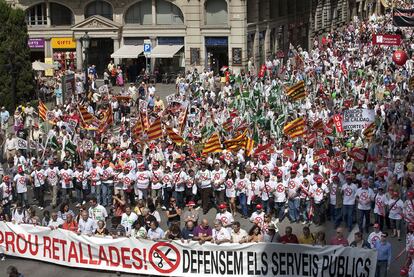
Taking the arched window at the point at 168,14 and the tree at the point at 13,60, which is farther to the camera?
the arched window at the point at 168,14

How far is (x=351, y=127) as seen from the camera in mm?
28016

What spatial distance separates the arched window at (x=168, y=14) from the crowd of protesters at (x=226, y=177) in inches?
686

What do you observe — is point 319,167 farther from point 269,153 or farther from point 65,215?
point 65,215

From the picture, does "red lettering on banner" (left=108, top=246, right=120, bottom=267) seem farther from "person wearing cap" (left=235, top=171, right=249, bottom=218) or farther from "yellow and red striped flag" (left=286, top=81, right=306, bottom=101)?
"yellow and red striped flag" (left=286, top=81, right=306, bottom=101)

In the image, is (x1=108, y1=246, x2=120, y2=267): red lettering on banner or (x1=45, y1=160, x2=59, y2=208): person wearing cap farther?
(x1=45, y1=160, x2=59, y2=208): person wearing cap

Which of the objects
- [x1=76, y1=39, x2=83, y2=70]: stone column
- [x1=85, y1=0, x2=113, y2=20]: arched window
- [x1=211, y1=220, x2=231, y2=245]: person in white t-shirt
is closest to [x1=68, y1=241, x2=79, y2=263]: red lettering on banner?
[x1=211, y1=220, x2=231, y2=245]: person in white t-shirt

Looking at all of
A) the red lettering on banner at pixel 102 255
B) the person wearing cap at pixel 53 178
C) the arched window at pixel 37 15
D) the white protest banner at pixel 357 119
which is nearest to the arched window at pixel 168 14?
the arched window at pixel 37 15

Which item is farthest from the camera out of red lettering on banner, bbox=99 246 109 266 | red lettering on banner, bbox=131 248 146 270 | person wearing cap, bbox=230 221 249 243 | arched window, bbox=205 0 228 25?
arched window, bbox=205 0 228 25

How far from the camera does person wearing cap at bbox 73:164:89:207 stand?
25.6 metres

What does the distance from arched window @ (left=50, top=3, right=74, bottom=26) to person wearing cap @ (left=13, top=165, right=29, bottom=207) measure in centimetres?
3185

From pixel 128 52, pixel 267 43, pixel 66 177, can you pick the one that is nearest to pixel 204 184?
pixel 66 177

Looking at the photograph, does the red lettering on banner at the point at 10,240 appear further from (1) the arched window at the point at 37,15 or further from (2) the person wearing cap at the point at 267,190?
(1) the arched window at the point at 37,15

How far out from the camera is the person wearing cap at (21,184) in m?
25.3

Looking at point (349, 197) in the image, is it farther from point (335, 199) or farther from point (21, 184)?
point (21, 184)
